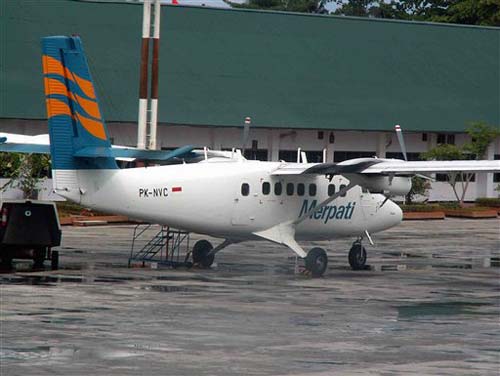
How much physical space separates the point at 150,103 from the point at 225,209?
15.5 metres

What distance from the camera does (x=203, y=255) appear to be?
106ft

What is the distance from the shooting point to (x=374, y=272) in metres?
32.8

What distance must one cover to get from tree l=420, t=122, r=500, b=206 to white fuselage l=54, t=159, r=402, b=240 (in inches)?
949

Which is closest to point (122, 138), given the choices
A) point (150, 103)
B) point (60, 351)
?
point (150, 103)

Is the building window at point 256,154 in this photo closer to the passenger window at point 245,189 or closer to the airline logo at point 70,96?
the passenger window at point 245,189

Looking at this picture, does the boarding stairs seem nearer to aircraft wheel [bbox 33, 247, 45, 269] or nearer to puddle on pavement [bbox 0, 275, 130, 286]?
aircraft wheel [bbox 33, 247, 45, 269]

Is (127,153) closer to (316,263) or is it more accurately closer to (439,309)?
(316,263)

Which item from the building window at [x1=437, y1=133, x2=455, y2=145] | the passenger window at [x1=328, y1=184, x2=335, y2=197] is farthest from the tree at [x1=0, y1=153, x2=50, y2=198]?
the building window at [x1=437, y1=133, x2=455, y2=145]

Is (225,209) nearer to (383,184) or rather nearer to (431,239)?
(383,184)

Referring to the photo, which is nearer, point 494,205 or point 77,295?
point 77,295

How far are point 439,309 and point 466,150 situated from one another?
116ft

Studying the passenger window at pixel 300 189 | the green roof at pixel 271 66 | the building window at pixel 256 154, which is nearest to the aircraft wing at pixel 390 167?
the passenger window at pixel 300 189

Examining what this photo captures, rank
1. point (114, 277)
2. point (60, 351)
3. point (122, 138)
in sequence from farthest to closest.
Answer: point (122, 138)
point (114, 277)
point (60, 351)

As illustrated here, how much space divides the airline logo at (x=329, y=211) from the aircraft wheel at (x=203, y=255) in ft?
8.06
